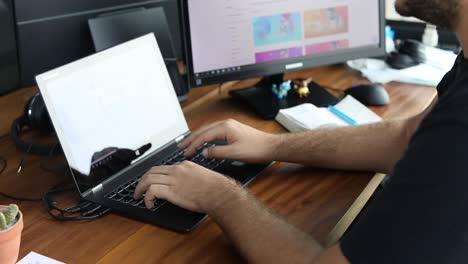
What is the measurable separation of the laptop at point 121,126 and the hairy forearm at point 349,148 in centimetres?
9

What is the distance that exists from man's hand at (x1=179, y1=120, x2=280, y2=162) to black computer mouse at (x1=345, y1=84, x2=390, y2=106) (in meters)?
0.45

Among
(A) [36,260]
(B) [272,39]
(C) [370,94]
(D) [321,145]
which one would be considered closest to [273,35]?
(B) [272,39]

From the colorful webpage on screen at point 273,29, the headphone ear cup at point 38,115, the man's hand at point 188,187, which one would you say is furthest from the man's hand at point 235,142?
the headphone ear cup at point 38,115

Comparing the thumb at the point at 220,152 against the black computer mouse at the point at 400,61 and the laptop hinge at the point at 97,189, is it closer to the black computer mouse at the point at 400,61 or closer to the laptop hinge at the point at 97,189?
the laptop hinge at the point at 97,189

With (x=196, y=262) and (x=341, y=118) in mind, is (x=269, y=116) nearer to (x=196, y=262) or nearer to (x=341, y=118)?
(x=341, y=118)

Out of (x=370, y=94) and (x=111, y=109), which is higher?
(x=111, y=109)

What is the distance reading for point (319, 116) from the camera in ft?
5.18

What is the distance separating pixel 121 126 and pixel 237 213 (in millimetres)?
416

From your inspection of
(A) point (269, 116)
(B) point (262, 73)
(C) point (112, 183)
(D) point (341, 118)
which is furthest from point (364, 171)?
(C) point (112, 183)

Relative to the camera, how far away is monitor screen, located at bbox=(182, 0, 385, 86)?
1578mm

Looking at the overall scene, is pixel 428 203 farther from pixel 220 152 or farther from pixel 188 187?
pixel 220 152

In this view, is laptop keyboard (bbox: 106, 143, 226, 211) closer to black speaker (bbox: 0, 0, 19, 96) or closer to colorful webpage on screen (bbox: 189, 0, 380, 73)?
colorful webpage on screen (bbox: 189, 0, 380, 73)

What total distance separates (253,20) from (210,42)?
146mm

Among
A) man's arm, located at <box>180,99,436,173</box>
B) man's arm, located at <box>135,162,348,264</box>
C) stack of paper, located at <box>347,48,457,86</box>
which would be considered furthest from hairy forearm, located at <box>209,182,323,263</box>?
stack of paper, located at <box>347,48,457,86</box>
